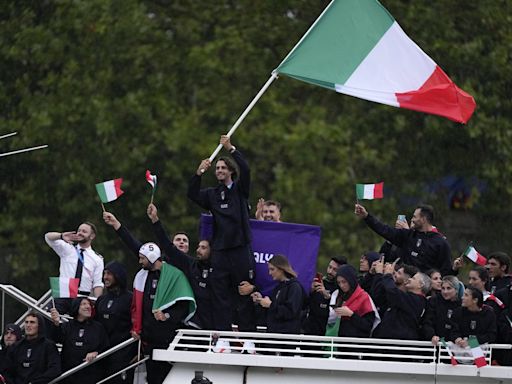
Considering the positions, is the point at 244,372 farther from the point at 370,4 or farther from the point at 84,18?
the point at 84,18

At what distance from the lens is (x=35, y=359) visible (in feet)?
55.9

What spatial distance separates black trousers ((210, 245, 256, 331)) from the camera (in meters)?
16.4

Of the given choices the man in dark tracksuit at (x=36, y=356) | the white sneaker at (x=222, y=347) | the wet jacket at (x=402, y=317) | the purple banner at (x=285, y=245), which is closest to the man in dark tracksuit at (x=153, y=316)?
the purple banner at (x=285, y=245)

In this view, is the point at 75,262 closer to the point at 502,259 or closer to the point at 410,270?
the point at 410,270

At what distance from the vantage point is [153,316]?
16578 mm

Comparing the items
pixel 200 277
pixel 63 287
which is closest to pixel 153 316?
pixel 200 277

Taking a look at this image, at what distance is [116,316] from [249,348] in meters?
2.02

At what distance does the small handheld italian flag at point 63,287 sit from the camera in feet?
58.5

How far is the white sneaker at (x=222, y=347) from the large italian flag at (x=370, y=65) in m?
3.03

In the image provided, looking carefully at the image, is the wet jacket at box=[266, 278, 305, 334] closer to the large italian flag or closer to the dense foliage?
the large italian flag

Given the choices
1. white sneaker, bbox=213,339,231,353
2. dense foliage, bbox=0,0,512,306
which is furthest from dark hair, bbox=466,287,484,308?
dense foliage, bbox=0,0,512,306

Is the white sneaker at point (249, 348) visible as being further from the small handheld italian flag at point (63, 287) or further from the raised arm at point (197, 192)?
the small handheld italian flag at point (63, 287)

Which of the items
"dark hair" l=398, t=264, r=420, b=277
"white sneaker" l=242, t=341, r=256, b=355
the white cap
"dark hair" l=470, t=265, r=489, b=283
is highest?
the white cap

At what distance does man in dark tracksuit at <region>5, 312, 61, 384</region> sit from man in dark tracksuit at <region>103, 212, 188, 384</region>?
97 centimetres
